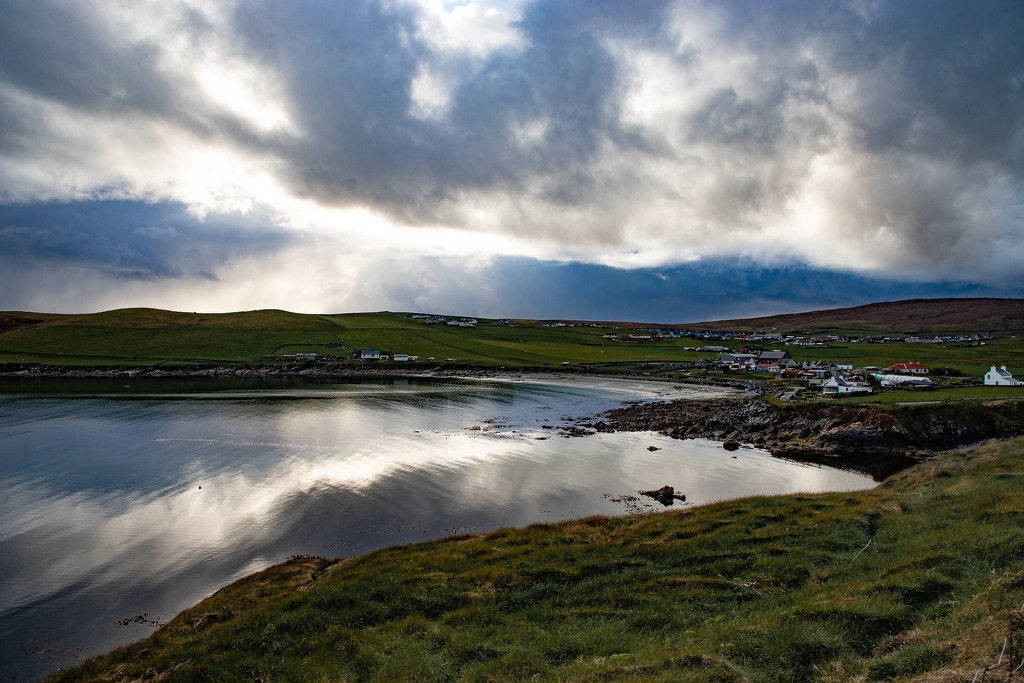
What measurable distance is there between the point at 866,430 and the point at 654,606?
4831 centimetres

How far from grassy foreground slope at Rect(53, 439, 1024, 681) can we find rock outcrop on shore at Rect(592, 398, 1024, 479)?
27.2 meters

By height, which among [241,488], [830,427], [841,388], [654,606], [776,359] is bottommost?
[241,488]

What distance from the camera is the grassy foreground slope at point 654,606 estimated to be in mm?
9609

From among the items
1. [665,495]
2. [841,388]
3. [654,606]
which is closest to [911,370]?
[841,388]

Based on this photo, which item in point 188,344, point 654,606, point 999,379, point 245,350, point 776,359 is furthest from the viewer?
point 188,344

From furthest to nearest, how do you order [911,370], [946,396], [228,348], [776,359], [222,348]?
1. [228,348]
2. [222,348]
3. [776,359]
4. [911,370]
5. [946,396]

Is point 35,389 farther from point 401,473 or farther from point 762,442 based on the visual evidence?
point 762,442

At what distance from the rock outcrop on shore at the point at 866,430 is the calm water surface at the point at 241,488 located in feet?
15.8

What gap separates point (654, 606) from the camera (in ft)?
45.9

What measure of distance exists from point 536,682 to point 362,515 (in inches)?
905

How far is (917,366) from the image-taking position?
109 m

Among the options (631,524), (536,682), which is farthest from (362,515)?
(536,682)

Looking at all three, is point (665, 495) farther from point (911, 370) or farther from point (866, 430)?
point (911, 370)

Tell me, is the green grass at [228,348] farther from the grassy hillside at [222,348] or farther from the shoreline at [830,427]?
the shoreline at [830,427]
